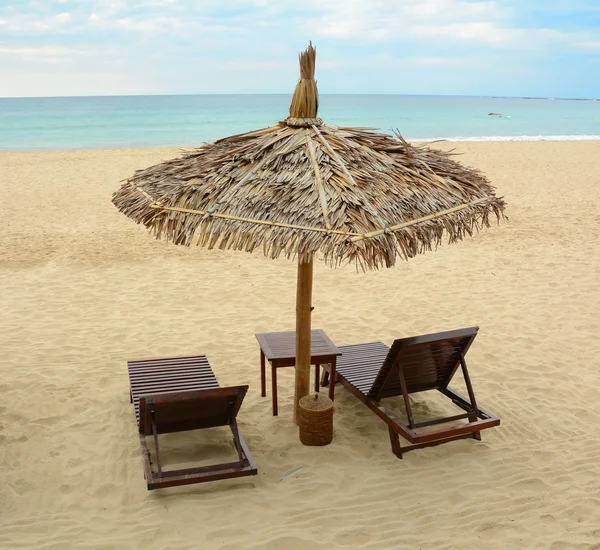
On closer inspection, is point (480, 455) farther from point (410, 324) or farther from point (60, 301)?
point (60, 301)

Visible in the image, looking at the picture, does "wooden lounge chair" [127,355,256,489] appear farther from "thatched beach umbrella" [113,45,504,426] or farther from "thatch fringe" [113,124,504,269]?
"thatch fringe" [113,124,504,269]

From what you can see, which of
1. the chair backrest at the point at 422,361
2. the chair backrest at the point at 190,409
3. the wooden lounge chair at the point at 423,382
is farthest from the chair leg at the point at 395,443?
the chair backrest at the point at 190,409

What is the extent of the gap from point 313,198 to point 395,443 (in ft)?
6.10

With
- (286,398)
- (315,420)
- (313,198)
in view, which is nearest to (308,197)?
(313,198)

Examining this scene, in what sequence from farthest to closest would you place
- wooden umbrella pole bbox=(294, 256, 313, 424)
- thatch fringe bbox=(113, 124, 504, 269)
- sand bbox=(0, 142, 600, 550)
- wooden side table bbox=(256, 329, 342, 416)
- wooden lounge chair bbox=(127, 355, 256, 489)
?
wooden side table bbox=(256, 329, 342, 416), wooden umbrella pole bbox=(294, 256, 313, 424), wooden lounge chair bbox=(127, 355, 256, 489), sand bbox=(0, 142, 600, 550), thatch fringe bbox=(113, 124, 504, 269)

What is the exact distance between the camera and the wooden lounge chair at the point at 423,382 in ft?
12.5

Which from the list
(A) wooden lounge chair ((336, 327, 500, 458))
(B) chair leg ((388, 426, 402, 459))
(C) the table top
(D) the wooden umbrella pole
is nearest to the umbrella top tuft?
(D) the wooden umbrella pole

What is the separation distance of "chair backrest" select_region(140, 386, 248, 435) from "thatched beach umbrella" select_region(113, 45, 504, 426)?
0.73m

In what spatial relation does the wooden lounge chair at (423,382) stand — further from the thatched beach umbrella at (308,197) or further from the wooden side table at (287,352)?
the thatched beach umbrella at (308,197)

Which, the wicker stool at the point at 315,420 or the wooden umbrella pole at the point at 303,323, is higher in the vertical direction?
the wooden umbrella pole at the point at 303,323

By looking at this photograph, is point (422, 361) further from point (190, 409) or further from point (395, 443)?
point (190, 409)

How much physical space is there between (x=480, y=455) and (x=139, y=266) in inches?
228

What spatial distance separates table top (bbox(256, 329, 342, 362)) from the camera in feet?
14.1

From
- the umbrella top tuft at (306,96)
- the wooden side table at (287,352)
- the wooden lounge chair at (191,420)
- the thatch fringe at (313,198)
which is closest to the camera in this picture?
the thatch fringe at (313,198)
